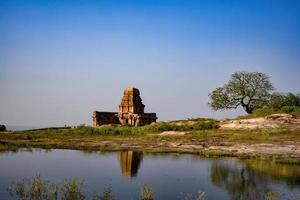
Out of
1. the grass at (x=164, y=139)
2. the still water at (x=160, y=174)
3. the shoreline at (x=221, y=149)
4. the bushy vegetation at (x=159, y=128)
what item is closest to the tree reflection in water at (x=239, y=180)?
the still water at (x=160, y=174)

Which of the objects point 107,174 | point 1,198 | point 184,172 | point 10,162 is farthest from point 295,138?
point 1,198

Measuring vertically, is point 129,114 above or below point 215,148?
above

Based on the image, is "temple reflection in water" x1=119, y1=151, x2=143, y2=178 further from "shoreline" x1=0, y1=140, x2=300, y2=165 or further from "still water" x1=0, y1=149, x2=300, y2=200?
"shoreline" x1=0, y1=140, x2=300, y2=165

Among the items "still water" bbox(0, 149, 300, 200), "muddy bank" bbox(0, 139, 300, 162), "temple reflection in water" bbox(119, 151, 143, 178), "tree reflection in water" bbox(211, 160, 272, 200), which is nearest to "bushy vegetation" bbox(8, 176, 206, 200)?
"still water" bbox(0, 149, 300, 200)

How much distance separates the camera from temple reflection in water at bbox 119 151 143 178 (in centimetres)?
2344

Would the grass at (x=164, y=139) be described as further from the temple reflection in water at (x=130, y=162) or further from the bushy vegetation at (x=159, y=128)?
the temple reflection in water at (x=130, y=162)

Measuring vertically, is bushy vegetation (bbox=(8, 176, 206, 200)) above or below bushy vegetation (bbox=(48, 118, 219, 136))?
below

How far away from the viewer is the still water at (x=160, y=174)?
17828mm

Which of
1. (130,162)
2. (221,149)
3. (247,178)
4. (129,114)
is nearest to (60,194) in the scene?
(247,178)

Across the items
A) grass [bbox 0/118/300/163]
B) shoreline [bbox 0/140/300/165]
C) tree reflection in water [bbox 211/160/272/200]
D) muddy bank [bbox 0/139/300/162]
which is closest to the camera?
tree reflection in water [bbox 211/160/272/200]

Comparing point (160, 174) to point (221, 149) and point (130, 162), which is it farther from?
point (221, 149)

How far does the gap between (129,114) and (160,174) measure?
55.9 m

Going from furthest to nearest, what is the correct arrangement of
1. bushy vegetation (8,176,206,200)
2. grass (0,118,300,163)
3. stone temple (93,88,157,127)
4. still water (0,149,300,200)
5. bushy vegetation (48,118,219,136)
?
1. stone temple (93,88,157,127)
2. bushy vegetation (48,118,219,136)
3. grass (0,118,300,163)
4. still water (0,149,300,200)
5. bushy vegetation (8,176,206,200)

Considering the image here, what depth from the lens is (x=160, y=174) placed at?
2273 centimetres
